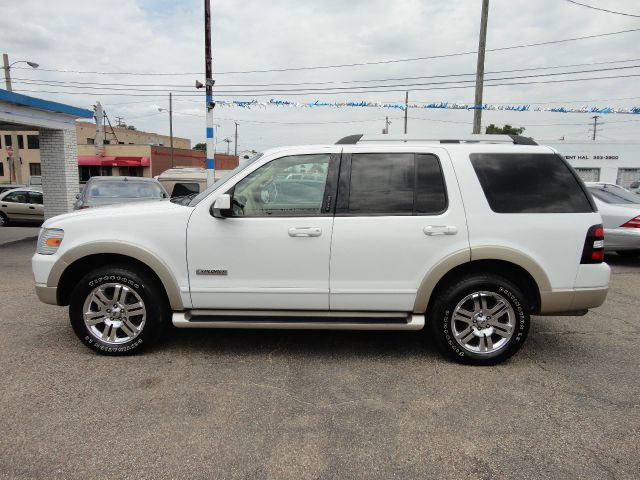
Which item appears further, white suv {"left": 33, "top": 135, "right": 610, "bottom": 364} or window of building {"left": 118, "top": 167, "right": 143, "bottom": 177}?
window of building {"left": 118, "top": 167, "right": 143, "bottom": 177}

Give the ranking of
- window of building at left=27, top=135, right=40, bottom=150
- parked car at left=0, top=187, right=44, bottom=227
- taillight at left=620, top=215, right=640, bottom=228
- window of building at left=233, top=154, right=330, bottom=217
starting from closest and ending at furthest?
window of building at left=233, top=154, right=330, bottom=217, taillight at left=620, top=215, right=640, bottom=228, parked car at left=0, top=187, right=44, bottom=227, window of building at left=27, top=135, right=40, bottom=150

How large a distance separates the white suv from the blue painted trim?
755 centimetres

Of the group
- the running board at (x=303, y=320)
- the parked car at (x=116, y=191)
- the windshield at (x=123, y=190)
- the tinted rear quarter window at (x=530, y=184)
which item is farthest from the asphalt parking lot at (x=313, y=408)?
the windshield at (x=123, y=190)

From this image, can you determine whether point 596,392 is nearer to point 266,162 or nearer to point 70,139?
point 266,162

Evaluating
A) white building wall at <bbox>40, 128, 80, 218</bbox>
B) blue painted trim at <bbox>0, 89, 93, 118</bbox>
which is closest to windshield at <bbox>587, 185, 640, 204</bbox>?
blue painted trim at <bbox>0, 89, 93, 118</bbox>

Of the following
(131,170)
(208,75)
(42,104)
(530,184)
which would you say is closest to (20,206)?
(42,104)

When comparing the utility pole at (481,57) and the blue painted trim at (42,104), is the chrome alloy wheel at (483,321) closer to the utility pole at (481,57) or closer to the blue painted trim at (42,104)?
the blue painted trim at (42,104)

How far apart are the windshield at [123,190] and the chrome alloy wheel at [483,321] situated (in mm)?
7321

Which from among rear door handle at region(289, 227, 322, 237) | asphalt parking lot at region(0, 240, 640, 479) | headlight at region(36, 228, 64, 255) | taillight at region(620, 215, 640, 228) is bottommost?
asphalt parking lot at region(0, 240, 640, 479)

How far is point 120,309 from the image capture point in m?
4.11

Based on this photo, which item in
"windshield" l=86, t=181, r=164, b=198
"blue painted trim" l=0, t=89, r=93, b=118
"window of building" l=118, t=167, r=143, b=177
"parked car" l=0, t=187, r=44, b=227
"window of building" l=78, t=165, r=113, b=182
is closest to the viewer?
"windshield" l=86, t=181, r=164, b=198

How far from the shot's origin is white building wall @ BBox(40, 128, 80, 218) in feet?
41.1

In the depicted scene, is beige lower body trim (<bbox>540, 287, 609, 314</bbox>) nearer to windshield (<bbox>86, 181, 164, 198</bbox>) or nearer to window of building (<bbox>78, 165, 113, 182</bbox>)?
windshield (<bbox>86, 181, 164, 198</bbox>)

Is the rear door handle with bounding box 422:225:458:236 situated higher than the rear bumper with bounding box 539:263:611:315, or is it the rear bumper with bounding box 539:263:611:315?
the rear door handle with bounding box 422:225:458:236
